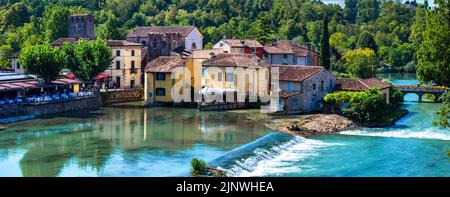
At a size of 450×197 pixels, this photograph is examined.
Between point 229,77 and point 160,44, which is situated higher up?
point 160,44

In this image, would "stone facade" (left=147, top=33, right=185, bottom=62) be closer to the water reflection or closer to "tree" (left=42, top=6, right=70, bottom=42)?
the water reflection

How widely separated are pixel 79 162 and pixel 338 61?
183 feet

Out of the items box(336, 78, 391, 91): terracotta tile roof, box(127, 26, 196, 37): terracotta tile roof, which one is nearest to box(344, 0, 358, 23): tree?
box(127, 26, 196, 37): terracotta tile roof

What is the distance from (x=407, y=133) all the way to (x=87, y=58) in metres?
25.8

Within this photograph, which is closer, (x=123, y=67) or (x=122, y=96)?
(x=122, y=96)

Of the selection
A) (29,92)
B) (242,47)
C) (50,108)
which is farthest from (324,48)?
(29,92)

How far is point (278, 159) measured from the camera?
26.7 metres

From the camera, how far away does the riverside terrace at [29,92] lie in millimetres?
37781

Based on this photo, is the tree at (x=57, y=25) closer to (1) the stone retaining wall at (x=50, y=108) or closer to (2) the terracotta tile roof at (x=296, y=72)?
(1) the stone retaining wall at (x=50, y=108)

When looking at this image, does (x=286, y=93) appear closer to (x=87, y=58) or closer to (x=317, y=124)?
(x=317, y=124)

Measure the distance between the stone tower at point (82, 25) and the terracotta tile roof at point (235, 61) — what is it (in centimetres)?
3162
